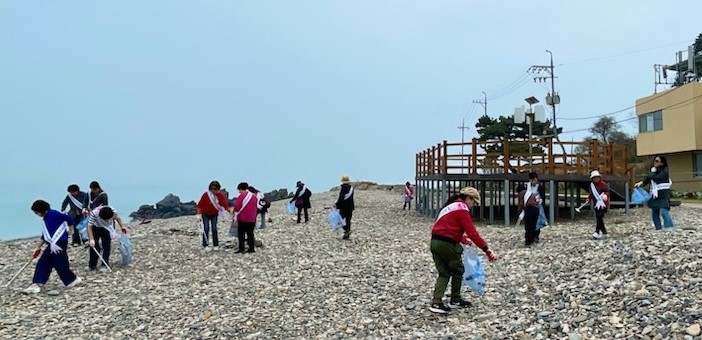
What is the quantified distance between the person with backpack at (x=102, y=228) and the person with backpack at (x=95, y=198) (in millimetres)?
176

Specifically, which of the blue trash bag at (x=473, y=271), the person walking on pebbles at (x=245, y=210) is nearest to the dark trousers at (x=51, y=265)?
the person walking on pebbles at (x=245, y=210)

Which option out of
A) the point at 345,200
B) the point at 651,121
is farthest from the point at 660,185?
the point at 651,121

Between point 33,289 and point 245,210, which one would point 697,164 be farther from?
point 33,289

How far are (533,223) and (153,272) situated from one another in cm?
742

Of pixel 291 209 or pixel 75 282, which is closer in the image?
pixel 75 282

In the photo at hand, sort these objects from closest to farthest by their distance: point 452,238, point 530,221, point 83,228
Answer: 1. point 452,238
2. point 530,221
3. point 83,228

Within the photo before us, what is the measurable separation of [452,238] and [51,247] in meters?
6.38

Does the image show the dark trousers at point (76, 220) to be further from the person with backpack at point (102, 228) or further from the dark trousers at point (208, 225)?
the dark trousers at point (208, 225)

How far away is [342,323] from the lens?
6684mm

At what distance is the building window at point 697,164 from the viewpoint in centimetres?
3353

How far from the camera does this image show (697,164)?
33.8 meters

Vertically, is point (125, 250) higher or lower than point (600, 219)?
lower

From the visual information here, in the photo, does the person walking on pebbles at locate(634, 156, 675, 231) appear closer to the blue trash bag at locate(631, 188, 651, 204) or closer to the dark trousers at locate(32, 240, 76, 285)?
the blue trash bag at locate(631, 188, 651, 204)

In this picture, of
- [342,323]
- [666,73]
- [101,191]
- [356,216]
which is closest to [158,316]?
[342,323]
